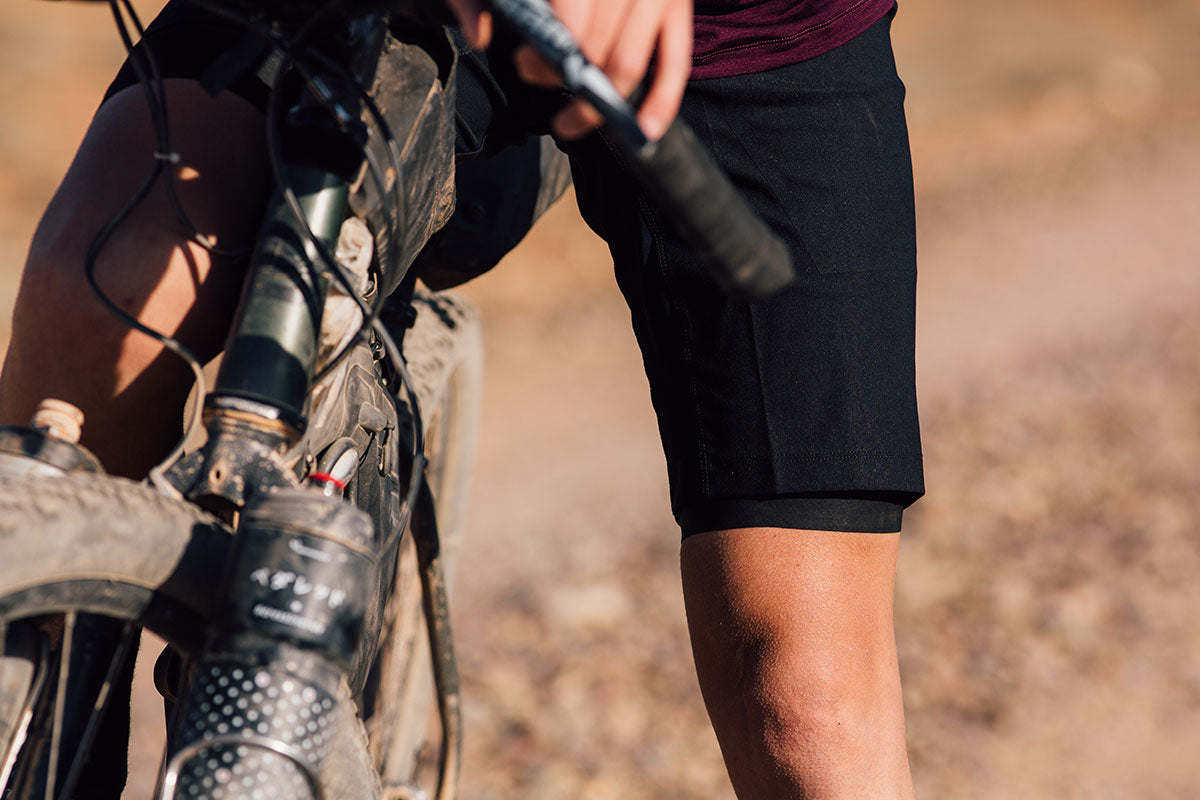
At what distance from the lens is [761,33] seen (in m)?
1.31

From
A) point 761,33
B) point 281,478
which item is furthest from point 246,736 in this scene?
point 761,33

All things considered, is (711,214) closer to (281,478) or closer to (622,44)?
(622,44)

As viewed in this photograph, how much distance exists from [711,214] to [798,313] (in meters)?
0.51

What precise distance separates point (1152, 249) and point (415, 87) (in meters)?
6.68

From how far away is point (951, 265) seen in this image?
22.0 feet

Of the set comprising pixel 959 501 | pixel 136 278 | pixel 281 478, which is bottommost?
pixel 959 501

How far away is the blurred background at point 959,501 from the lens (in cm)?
283

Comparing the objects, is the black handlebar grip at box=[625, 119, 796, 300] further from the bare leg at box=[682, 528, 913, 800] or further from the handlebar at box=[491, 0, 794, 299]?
the bare leg at box=[682, 528, 913, 800]

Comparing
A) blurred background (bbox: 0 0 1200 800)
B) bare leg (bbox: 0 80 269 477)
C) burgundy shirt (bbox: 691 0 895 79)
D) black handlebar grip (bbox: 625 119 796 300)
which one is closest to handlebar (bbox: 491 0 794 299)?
black handlebar grip (bbox: 625 119 796 300)

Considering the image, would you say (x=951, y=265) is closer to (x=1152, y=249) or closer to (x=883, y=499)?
(x=1152, y=249)

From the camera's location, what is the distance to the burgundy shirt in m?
1.30

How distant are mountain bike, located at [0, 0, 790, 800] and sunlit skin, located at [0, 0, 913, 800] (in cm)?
4

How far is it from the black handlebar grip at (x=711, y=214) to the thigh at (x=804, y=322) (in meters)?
0.46

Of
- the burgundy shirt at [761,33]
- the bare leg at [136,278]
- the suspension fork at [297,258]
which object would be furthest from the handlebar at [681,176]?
the burgundy shirt at [761,33]
